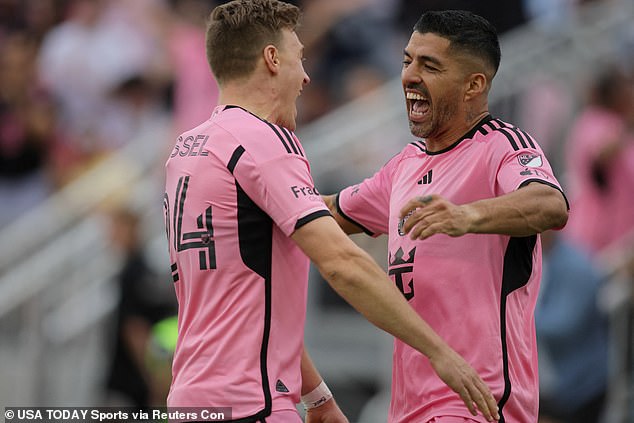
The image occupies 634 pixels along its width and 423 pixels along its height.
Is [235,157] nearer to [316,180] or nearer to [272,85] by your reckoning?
[272,85]

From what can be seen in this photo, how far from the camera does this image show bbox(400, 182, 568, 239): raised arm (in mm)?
4668

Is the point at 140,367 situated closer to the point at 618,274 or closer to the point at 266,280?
the point at 618,274

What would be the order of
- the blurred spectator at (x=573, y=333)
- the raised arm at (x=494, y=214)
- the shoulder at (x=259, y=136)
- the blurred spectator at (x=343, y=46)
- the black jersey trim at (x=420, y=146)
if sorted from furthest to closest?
the blurred spectator at (x=343, y=46) → the blurred spectator at (x=573, y=333) → the black jersey trim at (x=420, y=146) → the shoulder at (x=259, y=136) → the raised arm at (x=494, y=214)

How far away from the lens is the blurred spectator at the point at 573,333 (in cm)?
947

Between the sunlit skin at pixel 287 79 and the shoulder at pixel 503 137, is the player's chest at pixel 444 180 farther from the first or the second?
the sunlit skin at pixel 287 79

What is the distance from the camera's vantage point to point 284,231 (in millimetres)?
4816

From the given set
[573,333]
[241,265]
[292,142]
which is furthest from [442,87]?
[573,333]

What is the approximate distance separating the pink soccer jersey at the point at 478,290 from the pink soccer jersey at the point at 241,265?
56 centimetres

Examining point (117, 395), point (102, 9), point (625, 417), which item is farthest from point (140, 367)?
point (102, 9)

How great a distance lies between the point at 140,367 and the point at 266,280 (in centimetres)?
525

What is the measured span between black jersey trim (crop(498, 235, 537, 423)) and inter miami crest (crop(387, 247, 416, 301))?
0.40 meters

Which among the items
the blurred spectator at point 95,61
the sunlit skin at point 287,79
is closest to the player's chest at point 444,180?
the sunlit skin at point 287,79

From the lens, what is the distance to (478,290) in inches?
204

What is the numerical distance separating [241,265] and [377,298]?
0.57m
